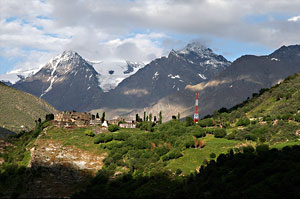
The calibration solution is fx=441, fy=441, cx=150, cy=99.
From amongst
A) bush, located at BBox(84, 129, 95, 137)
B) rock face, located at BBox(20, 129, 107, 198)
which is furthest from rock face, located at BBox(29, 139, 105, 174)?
bush, located at BBox(84, 129, 95, 137)

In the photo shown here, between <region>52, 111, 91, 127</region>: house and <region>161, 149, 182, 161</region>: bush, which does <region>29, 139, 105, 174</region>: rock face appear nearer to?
<region>161, 149, 182, 161</region>: bush

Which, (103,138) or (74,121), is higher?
(74,121)

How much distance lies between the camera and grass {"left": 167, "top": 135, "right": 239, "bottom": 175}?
308ft

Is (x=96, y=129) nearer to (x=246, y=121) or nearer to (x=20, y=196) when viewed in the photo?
(x=246, y=121)

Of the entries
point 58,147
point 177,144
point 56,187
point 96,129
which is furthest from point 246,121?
point 56,187

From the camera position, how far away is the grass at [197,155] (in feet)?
308

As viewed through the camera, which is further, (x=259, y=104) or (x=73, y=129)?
(x=259, y=104)

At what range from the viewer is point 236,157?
274ft

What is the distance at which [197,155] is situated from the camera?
10031cm

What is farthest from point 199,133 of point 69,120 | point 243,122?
point 69,120

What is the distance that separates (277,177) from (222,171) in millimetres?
14745

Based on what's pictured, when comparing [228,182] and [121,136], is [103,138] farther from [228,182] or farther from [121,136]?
[228,182]

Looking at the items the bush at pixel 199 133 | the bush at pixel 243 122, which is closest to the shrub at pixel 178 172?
the bush at pixel 199 133

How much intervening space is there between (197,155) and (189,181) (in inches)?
843
